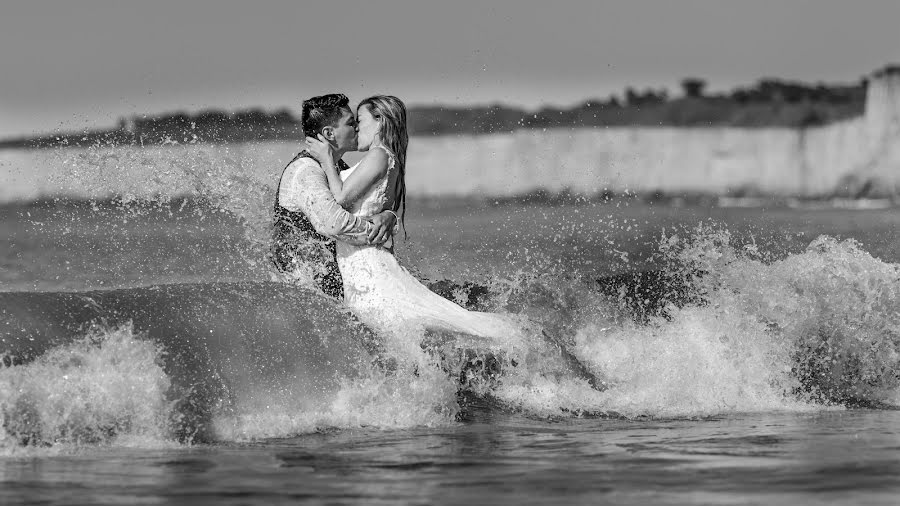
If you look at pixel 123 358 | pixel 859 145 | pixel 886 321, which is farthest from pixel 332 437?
pixel 859 145

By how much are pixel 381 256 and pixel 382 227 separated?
0.17 metres

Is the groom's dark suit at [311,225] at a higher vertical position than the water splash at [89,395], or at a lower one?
higher

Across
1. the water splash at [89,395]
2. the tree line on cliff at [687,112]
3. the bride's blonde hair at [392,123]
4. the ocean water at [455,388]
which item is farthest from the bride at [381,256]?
the tree line on cliff at [687,112]

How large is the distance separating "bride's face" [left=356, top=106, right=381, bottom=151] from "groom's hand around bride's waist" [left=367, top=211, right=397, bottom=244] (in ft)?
1.28

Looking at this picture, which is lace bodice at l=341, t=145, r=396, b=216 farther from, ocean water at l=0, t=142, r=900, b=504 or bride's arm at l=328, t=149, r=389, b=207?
ocean water at l=0, t=142, r=900, b=504

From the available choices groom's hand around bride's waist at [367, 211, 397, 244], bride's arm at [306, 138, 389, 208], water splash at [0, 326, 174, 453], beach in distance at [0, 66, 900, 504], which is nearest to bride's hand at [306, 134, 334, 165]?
bride's arm at [306, 138, 389, 208]

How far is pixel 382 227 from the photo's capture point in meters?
8.77

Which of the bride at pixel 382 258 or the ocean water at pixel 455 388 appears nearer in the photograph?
the ocean water at pixel 455 388

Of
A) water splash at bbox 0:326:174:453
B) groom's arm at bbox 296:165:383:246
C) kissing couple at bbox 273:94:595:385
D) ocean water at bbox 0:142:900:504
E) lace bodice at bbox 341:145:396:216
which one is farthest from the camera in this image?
lace bodice at bbox 341:145:396:216

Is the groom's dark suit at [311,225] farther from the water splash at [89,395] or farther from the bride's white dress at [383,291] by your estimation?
the water splash at [89,395]

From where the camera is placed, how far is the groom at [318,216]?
8547 mm

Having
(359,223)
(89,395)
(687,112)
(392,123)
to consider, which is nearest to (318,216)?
(359,223)

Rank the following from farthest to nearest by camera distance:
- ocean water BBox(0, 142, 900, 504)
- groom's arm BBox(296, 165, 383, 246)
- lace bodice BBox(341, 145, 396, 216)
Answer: lace bodice BBox(341, 145, 396, 216)
groom's arm BBox(296, 165, 383, 246)
ocean water BBox(0, 142, 900, 504)

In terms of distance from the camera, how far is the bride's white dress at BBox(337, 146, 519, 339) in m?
Answer: 8.77
